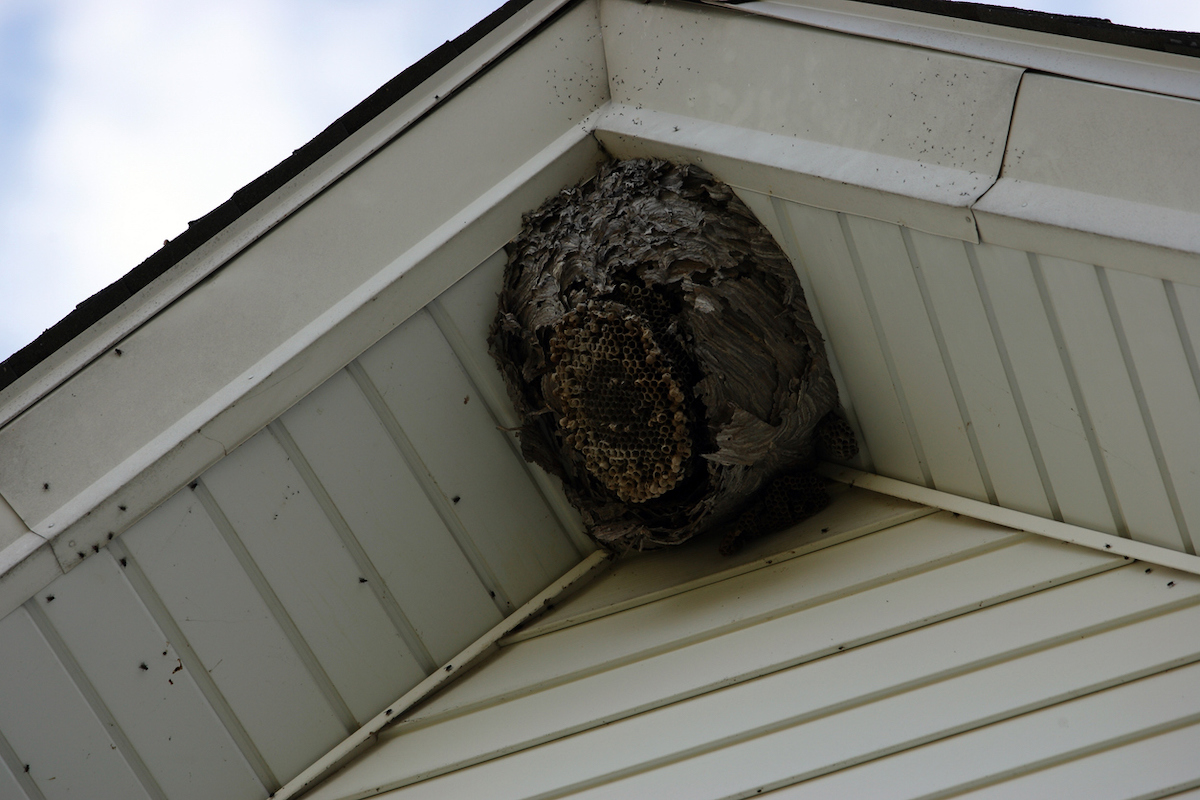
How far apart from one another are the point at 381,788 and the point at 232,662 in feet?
1.17

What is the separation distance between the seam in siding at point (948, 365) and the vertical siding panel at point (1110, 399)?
0.70 ft

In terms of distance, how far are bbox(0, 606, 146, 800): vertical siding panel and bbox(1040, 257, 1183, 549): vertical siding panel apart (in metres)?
1.70

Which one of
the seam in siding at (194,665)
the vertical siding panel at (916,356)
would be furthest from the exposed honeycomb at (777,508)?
the seam in siding at (194,665)

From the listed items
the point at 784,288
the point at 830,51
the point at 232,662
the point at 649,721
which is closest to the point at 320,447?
the point at 232,662

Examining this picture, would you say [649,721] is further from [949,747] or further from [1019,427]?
[1019,427]

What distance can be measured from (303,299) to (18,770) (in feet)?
2.98

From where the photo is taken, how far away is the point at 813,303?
185 centimetres

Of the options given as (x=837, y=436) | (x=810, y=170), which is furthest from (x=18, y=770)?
(x=810, y=170)

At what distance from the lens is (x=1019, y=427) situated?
65.3 inches

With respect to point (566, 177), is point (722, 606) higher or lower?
lower

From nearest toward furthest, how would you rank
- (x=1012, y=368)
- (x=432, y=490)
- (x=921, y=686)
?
(x=921, y=686), (x=1012, y=368), (x=432, y=490)

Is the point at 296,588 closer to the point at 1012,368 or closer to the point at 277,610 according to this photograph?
the point at 277,610

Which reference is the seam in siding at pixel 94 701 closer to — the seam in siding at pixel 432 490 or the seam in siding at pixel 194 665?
the seam in siding at pixel 194 665

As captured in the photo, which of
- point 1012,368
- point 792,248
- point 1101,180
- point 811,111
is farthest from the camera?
point 792,248
